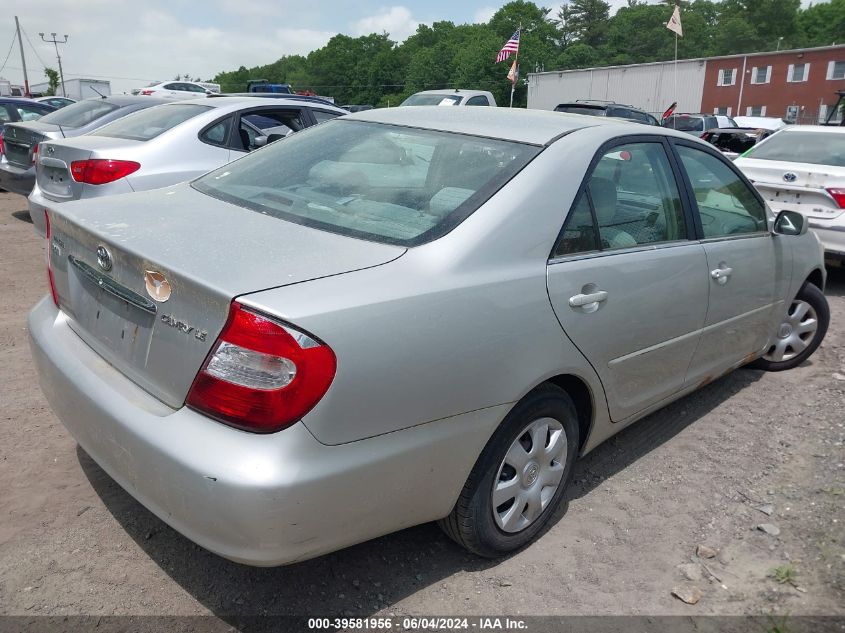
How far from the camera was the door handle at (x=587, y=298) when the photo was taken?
2604mm

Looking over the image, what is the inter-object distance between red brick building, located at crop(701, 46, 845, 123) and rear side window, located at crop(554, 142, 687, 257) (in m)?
50.0

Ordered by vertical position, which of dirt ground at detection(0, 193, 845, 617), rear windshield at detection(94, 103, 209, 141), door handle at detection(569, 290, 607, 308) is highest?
rear windshield at detection(94, 103, 209, 141)

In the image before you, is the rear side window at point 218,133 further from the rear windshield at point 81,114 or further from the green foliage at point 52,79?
the green foliage at point 52,79

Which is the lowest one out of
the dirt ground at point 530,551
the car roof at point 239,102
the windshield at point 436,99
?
the dirt ground at point 530,551

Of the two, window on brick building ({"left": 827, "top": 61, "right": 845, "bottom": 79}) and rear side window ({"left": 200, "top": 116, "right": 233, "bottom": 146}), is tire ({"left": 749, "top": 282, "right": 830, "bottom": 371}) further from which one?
window on brick building ({"left": 827, "top": 61, "right": 845, "bottom": 79})

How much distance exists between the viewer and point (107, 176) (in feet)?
19.2

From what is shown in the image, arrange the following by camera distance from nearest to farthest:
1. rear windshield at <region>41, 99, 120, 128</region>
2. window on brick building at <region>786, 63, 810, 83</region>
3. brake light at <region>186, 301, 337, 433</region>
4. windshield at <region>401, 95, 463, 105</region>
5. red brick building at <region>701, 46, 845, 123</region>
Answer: brake light at <region>186, 301, 337, 433</region> < rear windshield at <region>41, 99, 120, 128</region> < windshield at <region>401, 95, 463, 105</region> < red brick building at <region>701, 46, 845, 123</region> < window on brick building at <region>786, 63, 810, 83</region>

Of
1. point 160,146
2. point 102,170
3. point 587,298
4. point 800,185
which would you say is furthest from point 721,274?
point 102,170

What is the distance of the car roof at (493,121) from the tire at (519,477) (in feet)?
3.44

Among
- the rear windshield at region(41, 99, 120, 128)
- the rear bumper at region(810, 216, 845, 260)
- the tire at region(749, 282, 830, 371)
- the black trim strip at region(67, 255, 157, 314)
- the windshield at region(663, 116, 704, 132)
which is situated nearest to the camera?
the black trim strip at region(67, 255, 157, 314)

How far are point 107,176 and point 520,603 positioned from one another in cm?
499

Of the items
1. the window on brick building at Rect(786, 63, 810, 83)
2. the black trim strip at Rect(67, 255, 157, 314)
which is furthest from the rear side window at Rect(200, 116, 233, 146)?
the window on brick building at Rect(786, 63, 810, 83)

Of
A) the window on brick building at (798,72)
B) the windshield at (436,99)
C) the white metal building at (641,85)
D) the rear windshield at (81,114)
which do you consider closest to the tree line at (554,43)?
the white metal building at (641,85)

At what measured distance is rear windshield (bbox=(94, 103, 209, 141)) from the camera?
6449 millimetres
